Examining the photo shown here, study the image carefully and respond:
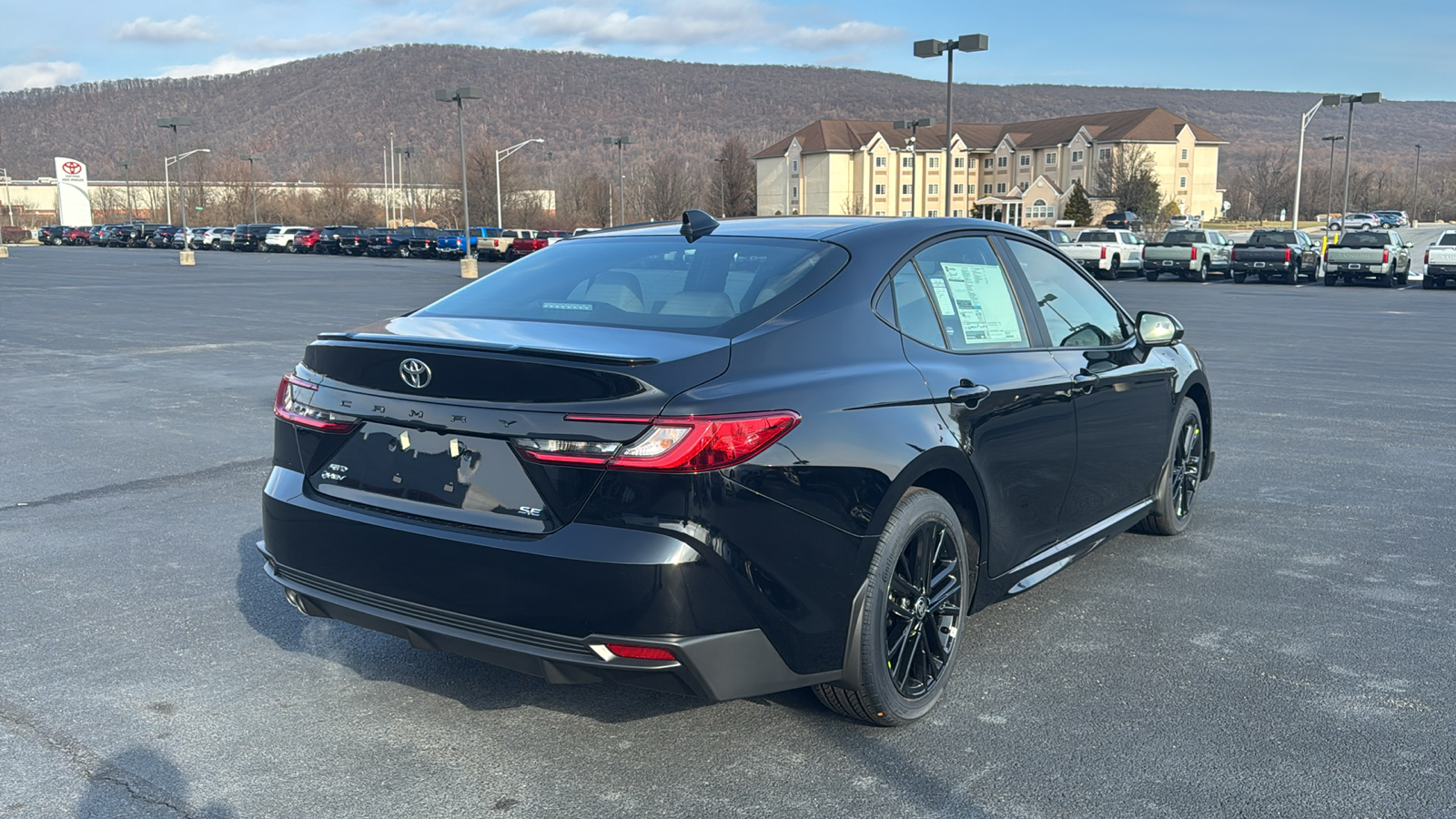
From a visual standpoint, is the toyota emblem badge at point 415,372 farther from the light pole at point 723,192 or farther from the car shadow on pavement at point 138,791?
the light pole at point 723,192

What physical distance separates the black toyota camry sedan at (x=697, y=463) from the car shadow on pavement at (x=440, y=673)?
1.77ft

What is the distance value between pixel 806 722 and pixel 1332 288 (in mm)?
36177

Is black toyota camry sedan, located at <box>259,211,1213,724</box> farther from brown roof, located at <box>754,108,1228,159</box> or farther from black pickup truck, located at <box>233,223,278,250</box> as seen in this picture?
brown roof, located at <box>754,108,1228,159</box>

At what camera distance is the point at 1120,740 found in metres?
3.70

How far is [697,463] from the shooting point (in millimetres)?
3096

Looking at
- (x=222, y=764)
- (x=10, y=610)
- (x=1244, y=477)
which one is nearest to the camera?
(x=222, y=764)

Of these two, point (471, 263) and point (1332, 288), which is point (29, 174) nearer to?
point (471, 263)

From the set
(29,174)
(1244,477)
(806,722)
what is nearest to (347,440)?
(806,722)

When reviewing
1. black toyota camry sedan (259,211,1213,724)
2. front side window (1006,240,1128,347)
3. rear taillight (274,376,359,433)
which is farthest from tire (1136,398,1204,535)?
rear taillight (274,376,359,433)

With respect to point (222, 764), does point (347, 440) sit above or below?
above

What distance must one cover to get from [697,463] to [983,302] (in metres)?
1.84

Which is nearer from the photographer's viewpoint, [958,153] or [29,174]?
[958,153]

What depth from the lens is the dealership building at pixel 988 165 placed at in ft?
379

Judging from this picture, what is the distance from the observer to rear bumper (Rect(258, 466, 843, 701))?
3.11 metres
